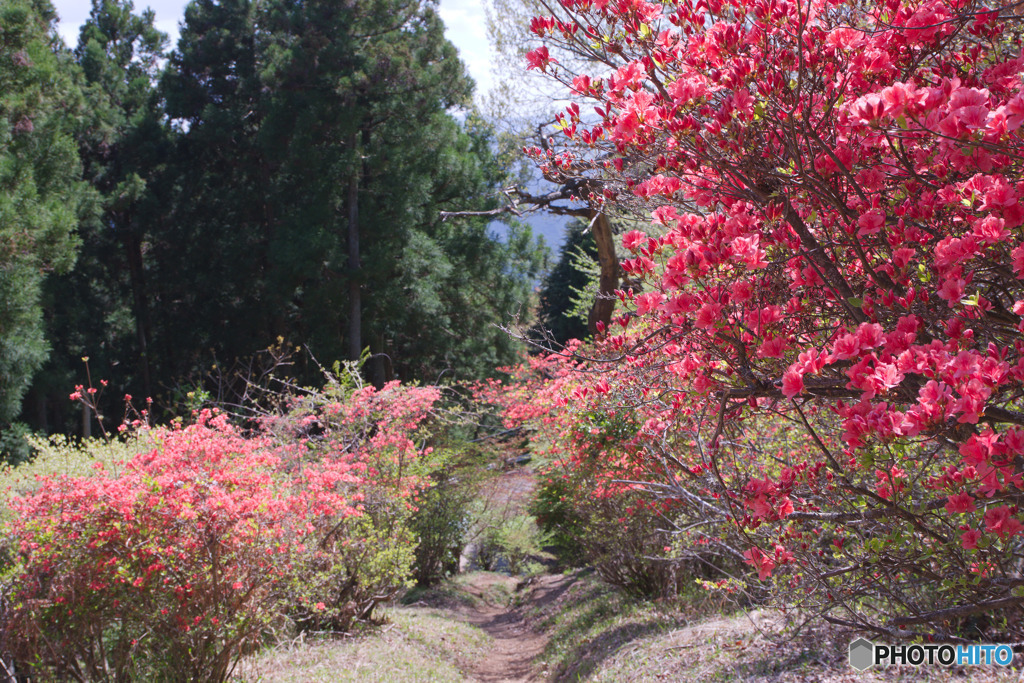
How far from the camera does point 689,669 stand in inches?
192

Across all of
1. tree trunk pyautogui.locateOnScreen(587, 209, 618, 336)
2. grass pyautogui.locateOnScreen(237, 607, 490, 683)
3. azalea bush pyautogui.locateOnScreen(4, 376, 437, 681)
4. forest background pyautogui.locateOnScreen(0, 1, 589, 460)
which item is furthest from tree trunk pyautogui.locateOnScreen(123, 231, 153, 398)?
azalea bush pyautogui.locateOnScreen(4, 376, 437, 681)

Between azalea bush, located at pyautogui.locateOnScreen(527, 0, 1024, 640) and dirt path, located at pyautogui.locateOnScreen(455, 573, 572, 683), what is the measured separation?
5394 millimetres

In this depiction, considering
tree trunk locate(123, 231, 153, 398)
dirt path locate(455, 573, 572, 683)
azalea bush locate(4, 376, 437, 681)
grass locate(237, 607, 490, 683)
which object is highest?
tree trunk locate(123, 231, 153, 398)

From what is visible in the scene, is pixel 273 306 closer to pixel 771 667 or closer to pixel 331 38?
pixel 331 38

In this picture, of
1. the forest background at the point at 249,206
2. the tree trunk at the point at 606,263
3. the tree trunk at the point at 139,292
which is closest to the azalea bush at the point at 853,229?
the tree trunk at the point at 606,263

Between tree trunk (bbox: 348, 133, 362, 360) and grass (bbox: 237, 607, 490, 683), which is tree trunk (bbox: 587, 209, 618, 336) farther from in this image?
tree trunk (bbox: 348, 133, 362, 360)

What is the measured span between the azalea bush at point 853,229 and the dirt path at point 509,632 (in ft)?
17.7

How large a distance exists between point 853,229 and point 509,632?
853 cm

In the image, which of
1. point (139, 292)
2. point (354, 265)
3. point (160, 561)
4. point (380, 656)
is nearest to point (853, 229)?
point (160, 561)

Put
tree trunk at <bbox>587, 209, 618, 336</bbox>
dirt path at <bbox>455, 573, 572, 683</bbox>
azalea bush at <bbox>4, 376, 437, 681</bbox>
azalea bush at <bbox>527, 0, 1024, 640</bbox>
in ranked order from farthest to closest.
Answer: tree trunk at <bbox>587, 209, 618, 336</bbox>, dirt path at <bbox>455, 573, 572, 683</bbox>, azalea bush at <bbox>4, 376, 437, 681</bbox>, azalea bush at <bbox>527, 0, 1024, 640</bbox>

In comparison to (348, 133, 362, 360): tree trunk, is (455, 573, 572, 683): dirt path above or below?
below

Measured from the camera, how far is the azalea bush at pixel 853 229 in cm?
153

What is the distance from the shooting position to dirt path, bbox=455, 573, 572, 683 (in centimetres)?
713

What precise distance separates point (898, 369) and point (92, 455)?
8.82 m
